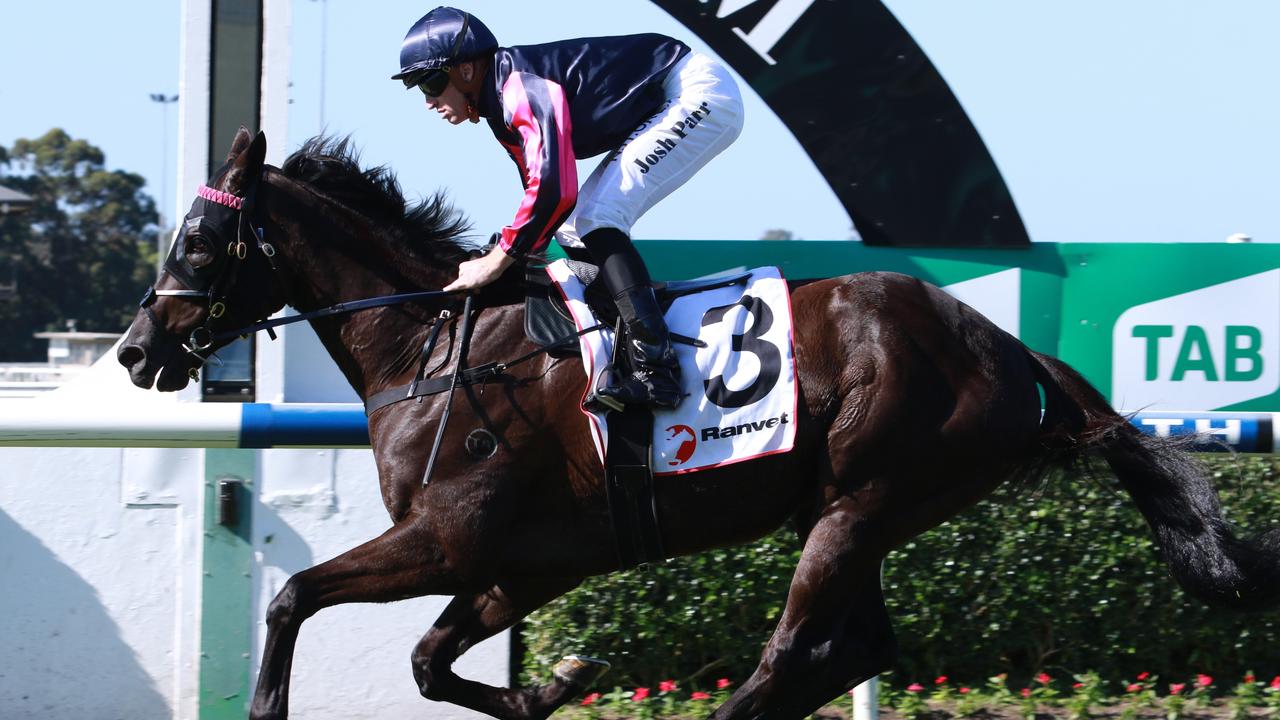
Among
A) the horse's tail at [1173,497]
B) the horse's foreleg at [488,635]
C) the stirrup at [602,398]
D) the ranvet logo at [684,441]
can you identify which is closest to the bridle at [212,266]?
the stirrup at [602,398]

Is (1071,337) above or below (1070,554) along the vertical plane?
above

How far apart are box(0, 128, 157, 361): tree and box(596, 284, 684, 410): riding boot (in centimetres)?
1939

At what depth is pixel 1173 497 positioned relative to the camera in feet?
11.2

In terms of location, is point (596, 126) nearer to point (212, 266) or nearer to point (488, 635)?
point (212, 266)

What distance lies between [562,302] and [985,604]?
194 cm

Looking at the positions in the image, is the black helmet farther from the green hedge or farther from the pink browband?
the green hedge

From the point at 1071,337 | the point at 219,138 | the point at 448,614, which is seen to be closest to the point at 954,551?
the point at 1071,337

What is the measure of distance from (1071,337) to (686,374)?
2.07m

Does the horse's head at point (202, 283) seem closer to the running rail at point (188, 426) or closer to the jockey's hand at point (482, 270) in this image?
the jockey's hand at point (482, 270)

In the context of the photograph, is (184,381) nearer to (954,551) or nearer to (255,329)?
(255,329)

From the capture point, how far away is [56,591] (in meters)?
4.28

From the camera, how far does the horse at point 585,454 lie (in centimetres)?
320

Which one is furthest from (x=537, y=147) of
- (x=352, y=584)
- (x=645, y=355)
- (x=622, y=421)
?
(x=352, y=584)

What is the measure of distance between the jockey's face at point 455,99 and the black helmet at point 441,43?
0.04 meters
